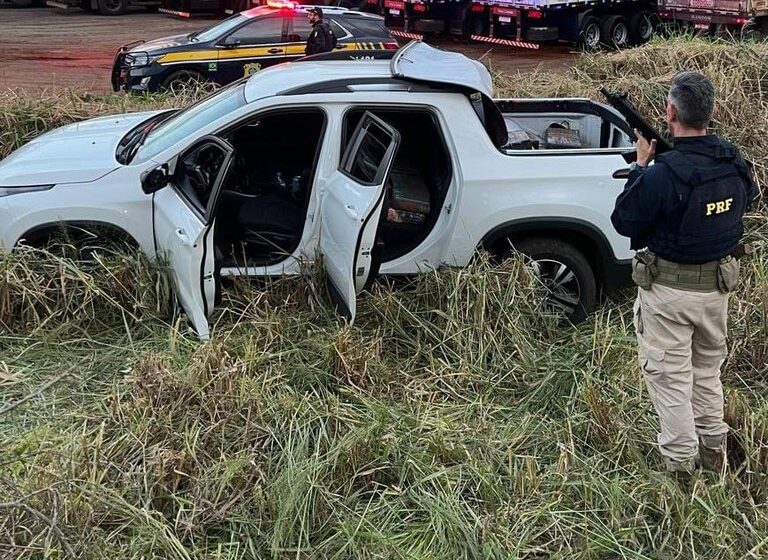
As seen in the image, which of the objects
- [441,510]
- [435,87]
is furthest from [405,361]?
[435,87]

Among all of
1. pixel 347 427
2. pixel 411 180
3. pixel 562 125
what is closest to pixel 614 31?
pixel 562 125

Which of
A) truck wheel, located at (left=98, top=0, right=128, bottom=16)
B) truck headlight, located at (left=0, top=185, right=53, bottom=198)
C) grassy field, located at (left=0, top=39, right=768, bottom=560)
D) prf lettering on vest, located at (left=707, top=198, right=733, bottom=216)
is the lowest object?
grassy field, located at (left=0, top=39, right=768, bottom=560)

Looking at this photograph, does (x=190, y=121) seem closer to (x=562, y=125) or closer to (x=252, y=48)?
(x=562, y=125)

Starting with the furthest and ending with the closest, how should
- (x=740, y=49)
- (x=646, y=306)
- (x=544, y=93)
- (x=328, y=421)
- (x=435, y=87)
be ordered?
(x=740, y=49) < (x=544, y=93) < (x=435, y=87) < (x=328, y=421) < (x=646, y=306)

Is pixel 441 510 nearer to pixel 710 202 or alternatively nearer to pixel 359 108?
pixel 710 202

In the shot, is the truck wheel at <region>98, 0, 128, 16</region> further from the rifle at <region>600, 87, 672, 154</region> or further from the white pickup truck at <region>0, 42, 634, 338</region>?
the rifle at <region>600, 87, 672, 154</region>

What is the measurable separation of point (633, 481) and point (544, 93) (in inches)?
207

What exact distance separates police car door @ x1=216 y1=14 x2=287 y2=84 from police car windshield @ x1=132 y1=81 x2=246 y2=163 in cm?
559

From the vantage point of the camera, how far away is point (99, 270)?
464cm

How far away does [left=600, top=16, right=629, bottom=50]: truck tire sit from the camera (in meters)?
15.8

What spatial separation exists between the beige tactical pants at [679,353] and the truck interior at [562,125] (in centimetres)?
230

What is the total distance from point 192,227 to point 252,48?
279 inches

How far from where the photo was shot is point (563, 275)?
199 inches

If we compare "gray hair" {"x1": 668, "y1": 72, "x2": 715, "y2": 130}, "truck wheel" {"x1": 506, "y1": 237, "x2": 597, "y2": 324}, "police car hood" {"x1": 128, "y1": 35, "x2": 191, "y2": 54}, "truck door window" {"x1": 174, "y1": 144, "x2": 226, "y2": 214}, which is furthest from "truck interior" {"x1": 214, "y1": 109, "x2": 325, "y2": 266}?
"police car hood" {"x1": 128, "y1": 35, "x2": 191, "y2": 54}
